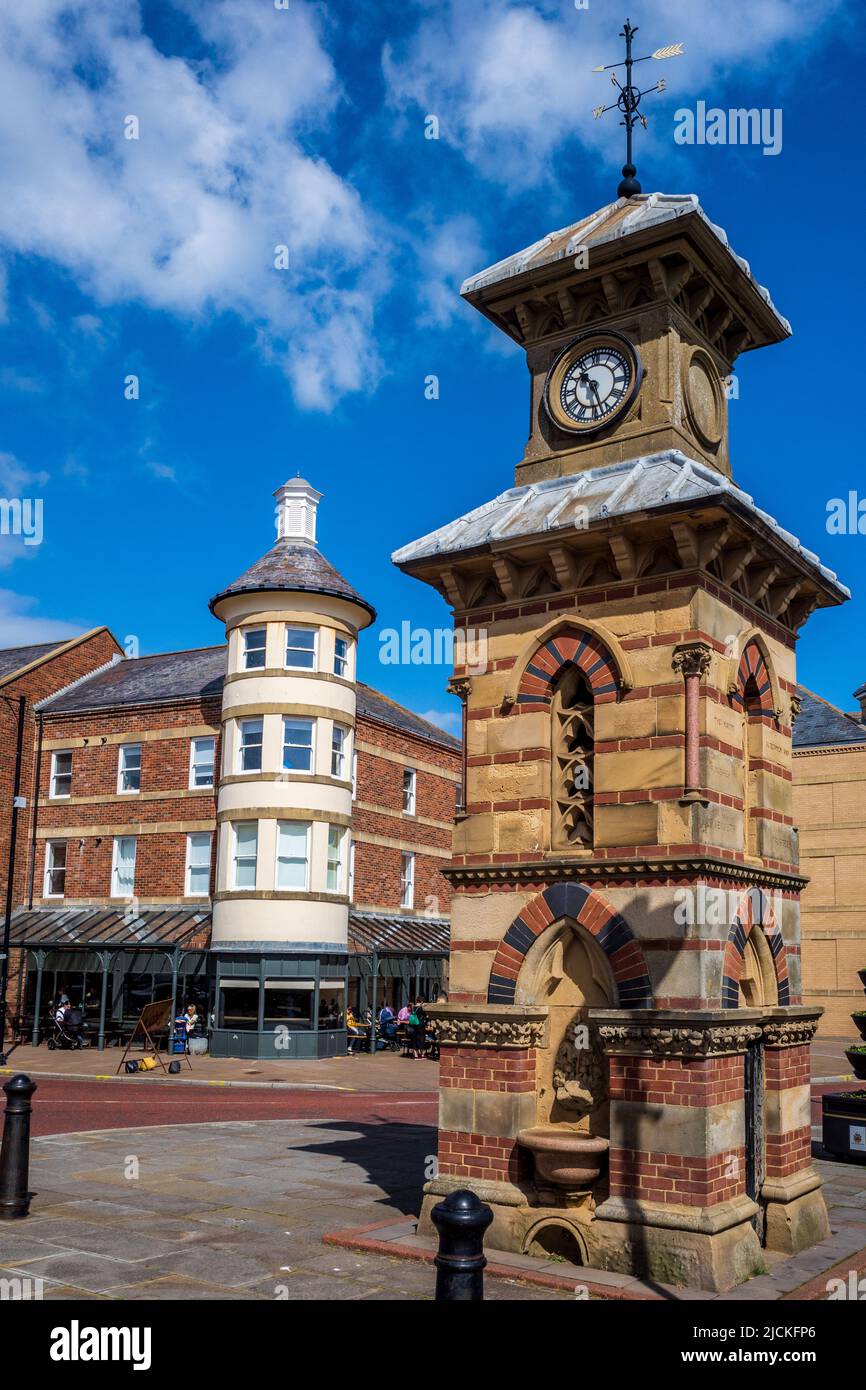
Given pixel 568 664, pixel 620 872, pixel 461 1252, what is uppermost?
pixel 568 664

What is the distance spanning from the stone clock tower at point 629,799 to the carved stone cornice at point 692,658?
31mm

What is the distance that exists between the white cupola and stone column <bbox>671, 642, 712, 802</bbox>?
24134 mm

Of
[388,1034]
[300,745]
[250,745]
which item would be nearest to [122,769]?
[250,745]

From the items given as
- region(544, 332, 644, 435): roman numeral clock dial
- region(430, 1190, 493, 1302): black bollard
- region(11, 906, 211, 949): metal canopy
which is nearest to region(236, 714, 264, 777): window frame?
region(11, 906, 211, 949): metal canopy

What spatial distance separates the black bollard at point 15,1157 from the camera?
35.7ft

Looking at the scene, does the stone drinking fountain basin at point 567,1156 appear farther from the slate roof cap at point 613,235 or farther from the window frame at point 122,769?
the window frame at point 122,769

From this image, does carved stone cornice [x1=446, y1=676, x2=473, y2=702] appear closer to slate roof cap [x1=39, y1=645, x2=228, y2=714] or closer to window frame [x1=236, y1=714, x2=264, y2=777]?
window frame [x1=236, y1=714, x2=264, y2=777]

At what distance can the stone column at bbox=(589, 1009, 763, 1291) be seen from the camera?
8.95 meters

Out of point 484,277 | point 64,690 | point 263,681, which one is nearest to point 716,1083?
point 484,277

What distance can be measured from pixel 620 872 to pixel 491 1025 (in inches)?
69.8

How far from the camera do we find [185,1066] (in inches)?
1070

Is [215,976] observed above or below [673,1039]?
below

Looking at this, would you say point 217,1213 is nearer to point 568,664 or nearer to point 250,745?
point 568,664

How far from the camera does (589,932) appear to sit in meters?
9.95
